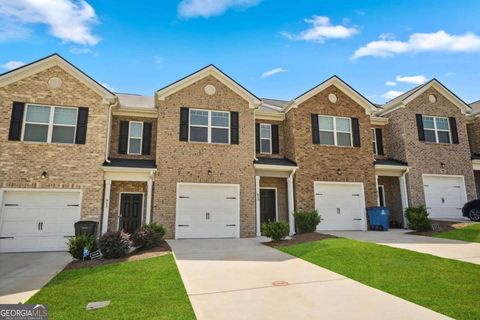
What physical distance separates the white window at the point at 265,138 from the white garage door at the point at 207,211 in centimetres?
317

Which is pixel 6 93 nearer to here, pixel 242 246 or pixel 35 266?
pixel 35 266

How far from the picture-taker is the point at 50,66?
42.6ft

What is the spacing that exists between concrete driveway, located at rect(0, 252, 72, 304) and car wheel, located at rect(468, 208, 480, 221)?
17628mm

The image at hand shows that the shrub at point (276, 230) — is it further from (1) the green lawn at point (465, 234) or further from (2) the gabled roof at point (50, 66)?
(2) the gabled roof at point (50, 66)

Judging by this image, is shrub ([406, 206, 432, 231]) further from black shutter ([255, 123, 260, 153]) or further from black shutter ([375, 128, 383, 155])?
black shutter ([255, 123, 260, 153])

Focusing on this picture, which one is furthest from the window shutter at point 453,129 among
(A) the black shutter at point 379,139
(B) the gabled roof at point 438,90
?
(A) the black shutter at point 379,139

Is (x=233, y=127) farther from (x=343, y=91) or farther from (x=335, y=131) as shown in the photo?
(x=343, y=91)

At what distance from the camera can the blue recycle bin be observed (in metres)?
14.5

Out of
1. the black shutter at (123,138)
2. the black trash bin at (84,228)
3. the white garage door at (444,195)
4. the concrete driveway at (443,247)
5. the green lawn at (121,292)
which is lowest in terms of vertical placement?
the green lawn at (121,292)

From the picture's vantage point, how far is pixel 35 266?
8.71 m

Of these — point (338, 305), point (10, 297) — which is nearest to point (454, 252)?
point (338, 305)

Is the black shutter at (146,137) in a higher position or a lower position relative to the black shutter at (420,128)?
lower

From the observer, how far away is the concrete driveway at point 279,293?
4465mm

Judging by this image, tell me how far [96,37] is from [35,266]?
7.39 meters
